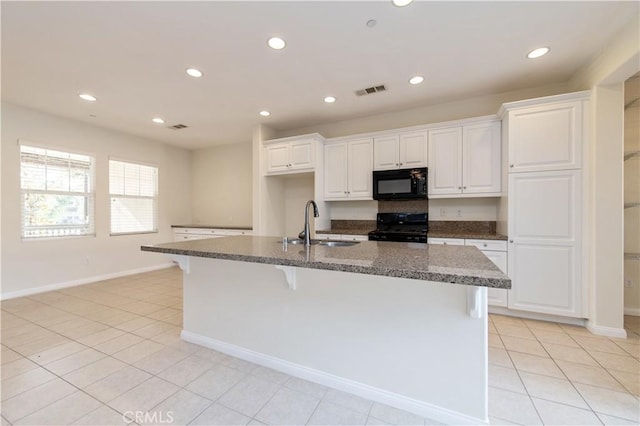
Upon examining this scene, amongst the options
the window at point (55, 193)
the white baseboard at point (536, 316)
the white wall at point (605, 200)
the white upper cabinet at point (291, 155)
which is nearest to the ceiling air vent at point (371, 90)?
the white upper cabinet at point (291, 155)

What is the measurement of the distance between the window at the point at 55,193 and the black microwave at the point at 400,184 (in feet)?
15.6

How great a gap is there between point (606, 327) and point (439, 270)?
2683 millimetres

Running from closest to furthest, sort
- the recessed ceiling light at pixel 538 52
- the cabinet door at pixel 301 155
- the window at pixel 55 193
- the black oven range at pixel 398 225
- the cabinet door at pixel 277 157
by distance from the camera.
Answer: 1. the recessed ceiling light at pixel 538 52
2. the black oven range at pixel 398 225
3. the window at pixel 55 193
4. the cabinet door at pixel 301 155
5. the cabinet door at pixel 277 157

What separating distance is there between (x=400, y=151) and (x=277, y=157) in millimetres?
1924

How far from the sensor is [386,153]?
145 inches

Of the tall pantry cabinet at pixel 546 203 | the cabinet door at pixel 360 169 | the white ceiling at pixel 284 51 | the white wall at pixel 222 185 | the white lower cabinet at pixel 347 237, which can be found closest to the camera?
the white ceiling at pixel 284 51

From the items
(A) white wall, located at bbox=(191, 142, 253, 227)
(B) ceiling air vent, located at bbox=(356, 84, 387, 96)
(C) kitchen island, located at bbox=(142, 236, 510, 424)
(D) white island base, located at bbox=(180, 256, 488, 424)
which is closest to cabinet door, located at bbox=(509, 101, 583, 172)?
(B) ceiling air vent, located at bbox=(356, 84, 387, 96)

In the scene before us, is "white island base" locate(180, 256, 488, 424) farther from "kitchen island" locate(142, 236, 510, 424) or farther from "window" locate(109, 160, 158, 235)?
"window" locate(109, 160, 158, 235)

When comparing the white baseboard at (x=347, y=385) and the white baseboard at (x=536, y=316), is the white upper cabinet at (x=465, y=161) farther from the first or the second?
the white baseboard at (x=347, y=385)

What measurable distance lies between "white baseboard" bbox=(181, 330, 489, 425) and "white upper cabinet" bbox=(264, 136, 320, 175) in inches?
104

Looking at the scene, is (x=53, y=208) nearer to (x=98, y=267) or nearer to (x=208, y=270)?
(x=98, y=267)

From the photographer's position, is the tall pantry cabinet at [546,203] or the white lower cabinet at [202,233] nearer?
the tall pantry cabinet at [546,203]

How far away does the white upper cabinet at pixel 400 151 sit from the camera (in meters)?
3.48

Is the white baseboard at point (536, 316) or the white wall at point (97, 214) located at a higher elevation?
the white wall at point (97, 214)
